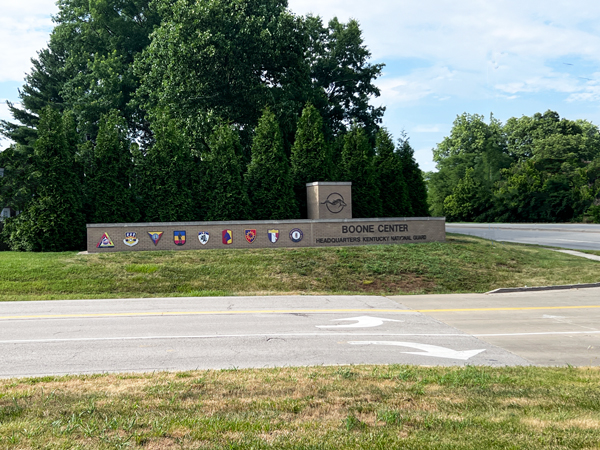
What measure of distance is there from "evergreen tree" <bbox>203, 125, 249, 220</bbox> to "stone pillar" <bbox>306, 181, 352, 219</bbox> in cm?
344

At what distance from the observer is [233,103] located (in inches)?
1145

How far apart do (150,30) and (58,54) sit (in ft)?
32.6

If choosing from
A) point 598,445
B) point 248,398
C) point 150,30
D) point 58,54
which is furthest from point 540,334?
point 58,54

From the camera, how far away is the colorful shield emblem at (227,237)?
21.1m

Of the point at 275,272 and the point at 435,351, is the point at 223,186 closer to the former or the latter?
the point at 275,272

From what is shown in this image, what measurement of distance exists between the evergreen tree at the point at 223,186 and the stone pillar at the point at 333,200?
11.3 ft

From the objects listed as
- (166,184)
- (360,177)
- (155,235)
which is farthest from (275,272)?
(360,177)

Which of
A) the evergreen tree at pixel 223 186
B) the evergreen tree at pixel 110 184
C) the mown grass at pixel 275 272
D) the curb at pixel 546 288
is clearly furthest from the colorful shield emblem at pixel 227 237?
the curb at pixel 546 288

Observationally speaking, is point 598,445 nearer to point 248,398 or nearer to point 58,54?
point 248,398

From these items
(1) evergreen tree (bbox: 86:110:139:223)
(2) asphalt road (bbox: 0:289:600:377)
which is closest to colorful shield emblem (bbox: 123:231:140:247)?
(1) evergreen tree (bbox: 86:110:139:223)

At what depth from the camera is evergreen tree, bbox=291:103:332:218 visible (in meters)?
26.1

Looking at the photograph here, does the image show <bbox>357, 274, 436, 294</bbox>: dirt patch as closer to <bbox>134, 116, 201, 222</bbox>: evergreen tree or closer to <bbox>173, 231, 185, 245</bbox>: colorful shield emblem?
<bbox>173, 231, 185, 245</bbox>: colorful shield emblem

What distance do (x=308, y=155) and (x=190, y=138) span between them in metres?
6.65

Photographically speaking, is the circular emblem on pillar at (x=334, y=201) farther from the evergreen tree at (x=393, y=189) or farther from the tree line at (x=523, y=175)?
the tree line at (x=523, y=175)
